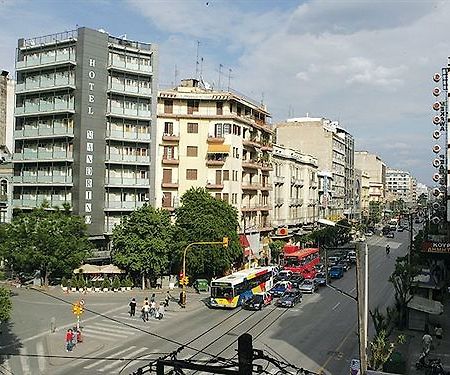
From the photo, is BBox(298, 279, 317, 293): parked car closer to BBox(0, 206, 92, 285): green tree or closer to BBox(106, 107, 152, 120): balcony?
BBox(0, 206, 92, 285): green tree

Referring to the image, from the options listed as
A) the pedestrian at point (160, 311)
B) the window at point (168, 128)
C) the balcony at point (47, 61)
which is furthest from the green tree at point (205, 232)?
the balcony at point (47, 61)

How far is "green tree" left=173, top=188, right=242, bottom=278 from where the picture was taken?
167 ft

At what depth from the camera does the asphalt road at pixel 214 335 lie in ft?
90.3

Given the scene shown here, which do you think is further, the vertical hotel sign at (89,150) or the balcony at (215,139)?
the balcony at (215,139)

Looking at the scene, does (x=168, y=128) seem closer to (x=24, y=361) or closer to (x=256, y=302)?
(x=256, y=302)

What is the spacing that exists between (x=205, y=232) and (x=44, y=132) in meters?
22.4

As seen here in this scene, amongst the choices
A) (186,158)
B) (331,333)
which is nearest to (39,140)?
(186,158)

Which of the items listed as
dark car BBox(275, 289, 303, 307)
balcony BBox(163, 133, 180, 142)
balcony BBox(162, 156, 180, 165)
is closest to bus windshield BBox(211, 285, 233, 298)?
dark car BBox(275, 289, 303, 307)

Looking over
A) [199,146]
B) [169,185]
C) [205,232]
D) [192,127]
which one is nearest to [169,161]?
[169,185]

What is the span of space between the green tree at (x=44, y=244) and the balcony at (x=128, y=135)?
39.4 ft

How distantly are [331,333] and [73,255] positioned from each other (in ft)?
84.0

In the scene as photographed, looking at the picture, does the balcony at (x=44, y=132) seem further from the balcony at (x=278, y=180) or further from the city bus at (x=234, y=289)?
the balcony at (x=278, y=180)

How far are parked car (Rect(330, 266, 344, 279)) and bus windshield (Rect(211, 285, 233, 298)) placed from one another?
2132cm

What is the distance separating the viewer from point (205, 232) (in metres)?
51.7
